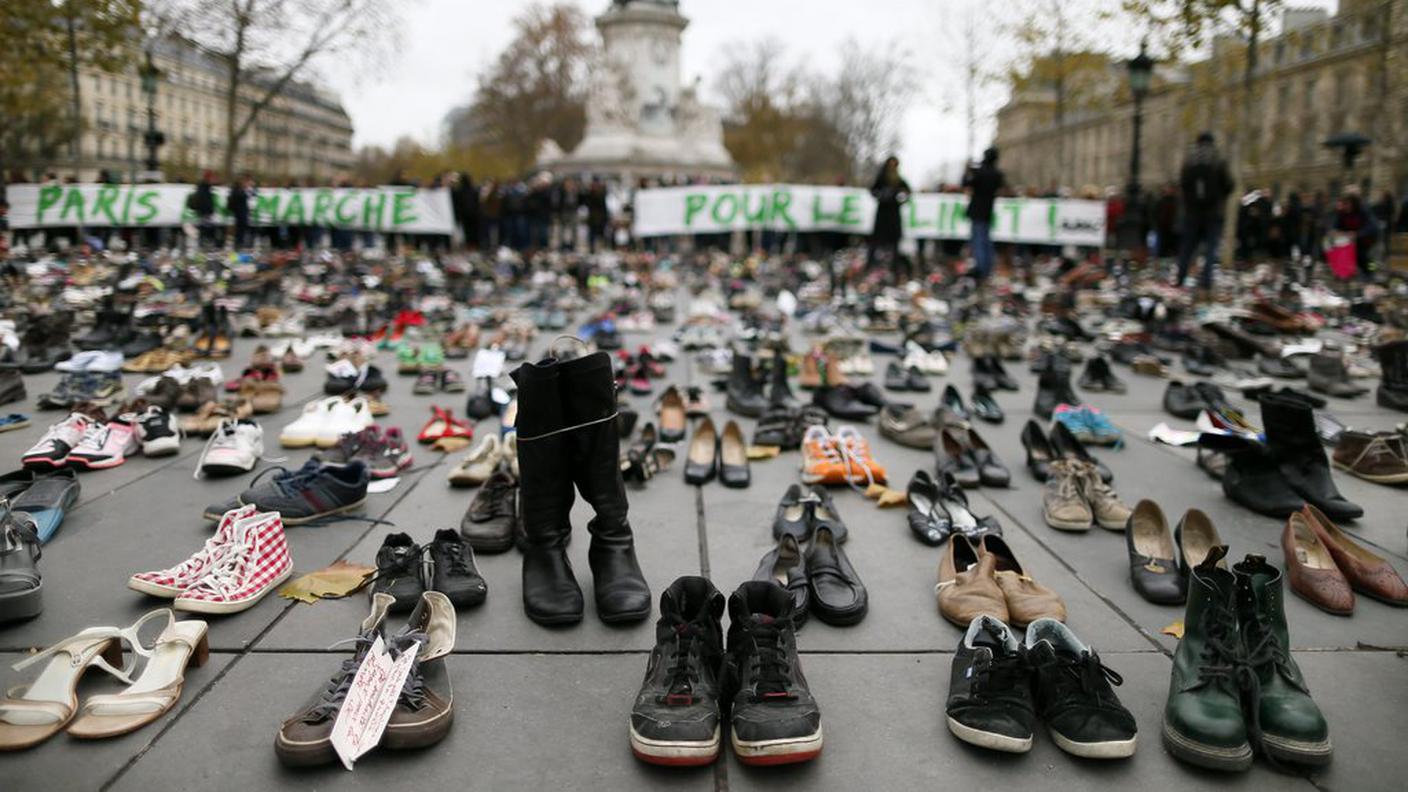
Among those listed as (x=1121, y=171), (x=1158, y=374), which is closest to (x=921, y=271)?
(x=1158, y=374)

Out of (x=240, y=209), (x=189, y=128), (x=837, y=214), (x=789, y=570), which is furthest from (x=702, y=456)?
(x=189, y=128)

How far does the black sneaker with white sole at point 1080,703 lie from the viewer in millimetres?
2078

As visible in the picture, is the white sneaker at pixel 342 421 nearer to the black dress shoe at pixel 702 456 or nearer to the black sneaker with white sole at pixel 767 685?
the black dress shoe at pixel 702 456

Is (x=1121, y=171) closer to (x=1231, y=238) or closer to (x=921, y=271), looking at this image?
(x=1231, y=238)

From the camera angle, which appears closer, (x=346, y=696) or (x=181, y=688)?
(x=346, y=696)

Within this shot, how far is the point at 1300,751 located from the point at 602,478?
7.06 feet

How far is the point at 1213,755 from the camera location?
2.03 metres

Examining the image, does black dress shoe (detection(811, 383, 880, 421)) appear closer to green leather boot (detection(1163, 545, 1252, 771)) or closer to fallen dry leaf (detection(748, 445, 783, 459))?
fallen dry leaf (detection(748, 445, 783, 459))

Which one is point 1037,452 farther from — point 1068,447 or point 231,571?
point 231,571

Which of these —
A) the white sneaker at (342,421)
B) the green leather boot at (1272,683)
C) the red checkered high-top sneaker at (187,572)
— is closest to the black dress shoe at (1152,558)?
the green leather boot at (1272,683)

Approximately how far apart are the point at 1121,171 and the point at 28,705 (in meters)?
82.2

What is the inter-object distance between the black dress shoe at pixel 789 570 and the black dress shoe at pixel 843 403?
2.68 meters

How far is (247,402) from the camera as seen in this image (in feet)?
18.8

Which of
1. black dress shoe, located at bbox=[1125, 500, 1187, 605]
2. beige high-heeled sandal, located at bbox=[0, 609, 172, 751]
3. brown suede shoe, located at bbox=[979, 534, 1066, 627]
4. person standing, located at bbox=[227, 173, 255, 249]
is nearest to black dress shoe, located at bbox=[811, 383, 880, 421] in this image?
black dress shoe, located at bbox=[1125, 500, 1187, 605]
